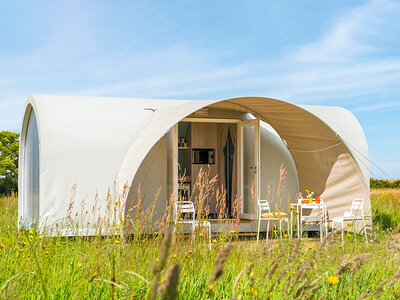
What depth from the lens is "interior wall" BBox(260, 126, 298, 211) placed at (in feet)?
30.5

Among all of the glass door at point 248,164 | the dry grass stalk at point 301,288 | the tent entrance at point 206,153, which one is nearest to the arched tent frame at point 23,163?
the tent entrance at point 206,153

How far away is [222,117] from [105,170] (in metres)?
2.67

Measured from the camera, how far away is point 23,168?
930 centimetres

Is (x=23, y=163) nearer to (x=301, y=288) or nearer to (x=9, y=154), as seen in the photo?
(x=301, y=288)

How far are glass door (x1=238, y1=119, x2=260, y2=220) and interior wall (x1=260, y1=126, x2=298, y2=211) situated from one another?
0.74 ft

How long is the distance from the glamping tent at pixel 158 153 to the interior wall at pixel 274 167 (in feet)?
0.06

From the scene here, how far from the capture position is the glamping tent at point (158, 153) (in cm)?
752

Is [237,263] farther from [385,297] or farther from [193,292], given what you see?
[385,297]

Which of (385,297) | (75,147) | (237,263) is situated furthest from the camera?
(75,147)

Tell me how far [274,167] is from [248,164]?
0.53 metres

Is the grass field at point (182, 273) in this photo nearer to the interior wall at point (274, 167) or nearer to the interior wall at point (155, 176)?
the interior wall at point (155, 176)

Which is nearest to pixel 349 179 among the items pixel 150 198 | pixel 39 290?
pixel 150 198

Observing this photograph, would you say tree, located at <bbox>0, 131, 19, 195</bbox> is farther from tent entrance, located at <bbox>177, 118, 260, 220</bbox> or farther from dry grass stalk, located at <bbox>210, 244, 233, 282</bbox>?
dry grass stalk, located at <bbox>210, 244, 233, 282</bbox>

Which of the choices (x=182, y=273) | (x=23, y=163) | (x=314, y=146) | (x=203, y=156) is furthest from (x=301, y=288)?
(x=203, y=156)
